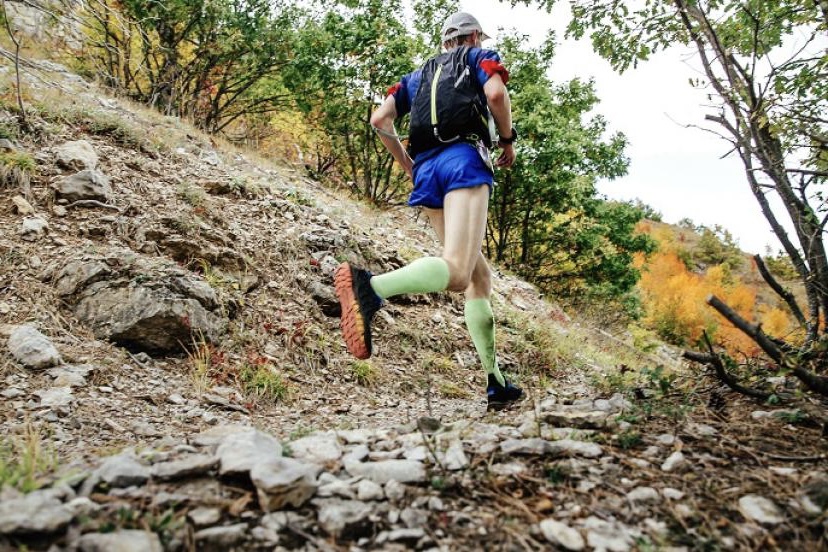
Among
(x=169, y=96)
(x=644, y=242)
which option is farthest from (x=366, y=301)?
(x=644, y=242)

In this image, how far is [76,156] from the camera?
15.1ft

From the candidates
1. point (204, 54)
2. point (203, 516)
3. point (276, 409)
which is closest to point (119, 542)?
point (203, 516)

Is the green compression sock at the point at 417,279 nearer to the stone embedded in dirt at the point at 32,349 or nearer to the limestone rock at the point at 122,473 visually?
the limestone rock at the point at 122,473

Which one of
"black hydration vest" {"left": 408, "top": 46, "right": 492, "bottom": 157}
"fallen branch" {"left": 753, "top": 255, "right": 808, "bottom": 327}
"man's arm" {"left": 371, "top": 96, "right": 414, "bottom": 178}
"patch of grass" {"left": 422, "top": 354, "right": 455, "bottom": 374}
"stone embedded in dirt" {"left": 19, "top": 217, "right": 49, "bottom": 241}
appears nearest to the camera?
"fallen branch" {"left": 753, "top": 255, "right": 808, "bottom": 327}

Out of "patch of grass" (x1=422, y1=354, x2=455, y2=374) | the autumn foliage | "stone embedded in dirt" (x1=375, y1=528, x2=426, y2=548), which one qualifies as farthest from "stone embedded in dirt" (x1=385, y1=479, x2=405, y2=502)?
the autumn foliage

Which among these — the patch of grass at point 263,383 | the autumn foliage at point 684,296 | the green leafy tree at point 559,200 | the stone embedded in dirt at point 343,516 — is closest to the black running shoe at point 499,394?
the patch of grass at point 263,383

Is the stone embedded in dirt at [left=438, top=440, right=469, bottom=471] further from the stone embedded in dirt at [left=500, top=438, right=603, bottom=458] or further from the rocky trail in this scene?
the stone embedded in dirt at [left=500, top=438, right=603, bottom=458]

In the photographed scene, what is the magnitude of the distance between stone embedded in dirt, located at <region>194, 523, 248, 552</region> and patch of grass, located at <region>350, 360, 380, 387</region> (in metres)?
2.81

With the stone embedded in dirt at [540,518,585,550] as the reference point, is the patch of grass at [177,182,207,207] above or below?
above

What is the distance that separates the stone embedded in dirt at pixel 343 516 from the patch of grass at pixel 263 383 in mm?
2135

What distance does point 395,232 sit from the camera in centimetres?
870

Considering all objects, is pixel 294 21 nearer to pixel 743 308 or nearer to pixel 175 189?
pixel 175 189

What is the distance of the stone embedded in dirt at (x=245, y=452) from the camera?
1450 mm

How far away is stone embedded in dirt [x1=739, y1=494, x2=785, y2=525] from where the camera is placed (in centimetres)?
133
